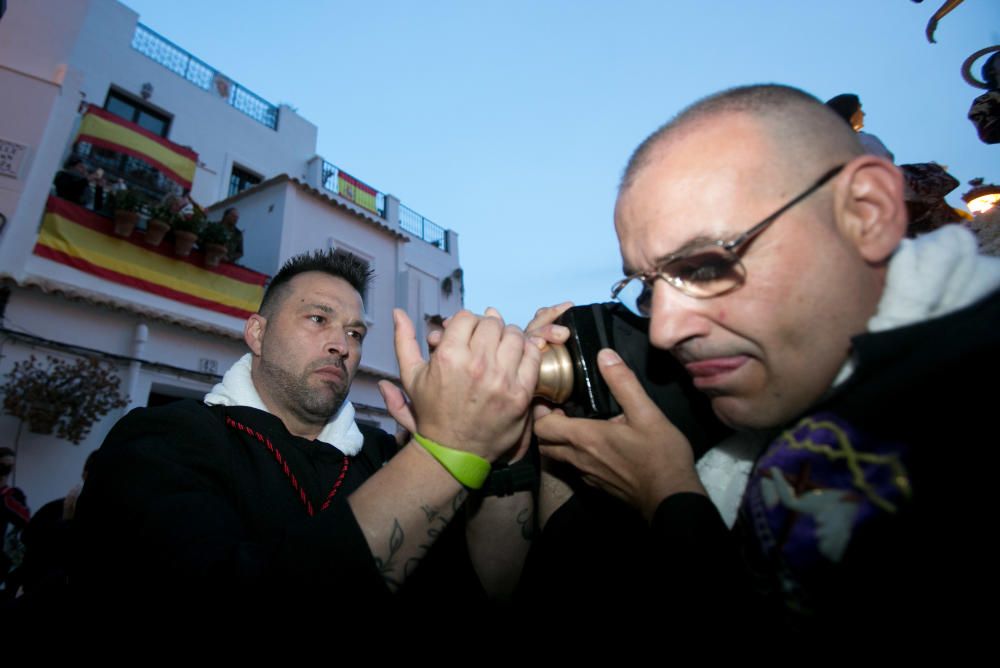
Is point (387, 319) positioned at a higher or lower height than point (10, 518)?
higher

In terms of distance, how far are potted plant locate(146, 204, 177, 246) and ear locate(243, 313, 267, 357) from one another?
7480 mm

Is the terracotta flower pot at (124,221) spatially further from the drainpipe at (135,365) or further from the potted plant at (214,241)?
the drainpipe at (135,365)

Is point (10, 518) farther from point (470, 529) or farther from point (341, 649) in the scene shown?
point (341, 649)

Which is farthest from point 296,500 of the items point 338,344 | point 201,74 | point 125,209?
point 201,74

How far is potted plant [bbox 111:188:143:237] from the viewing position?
28.0 ft

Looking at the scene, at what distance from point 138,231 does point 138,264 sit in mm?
664

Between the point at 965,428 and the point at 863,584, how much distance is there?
298 millimetres

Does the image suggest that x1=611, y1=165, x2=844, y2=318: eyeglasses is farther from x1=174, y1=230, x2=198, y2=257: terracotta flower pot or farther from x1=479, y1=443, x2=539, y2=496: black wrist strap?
x1=174, y1=230, x2=198, y2=257: terracotta flower pot

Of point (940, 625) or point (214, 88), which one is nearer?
point (940, 625)

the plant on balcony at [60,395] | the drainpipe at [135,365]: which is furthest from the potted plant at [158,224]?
the plant on balcony at [60,395]

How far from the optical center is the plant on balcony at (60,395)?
267 inches

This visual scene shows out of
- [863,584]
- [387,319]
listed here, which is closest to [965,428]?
[863,584]

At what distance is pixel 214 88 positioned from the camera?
14.1 metres

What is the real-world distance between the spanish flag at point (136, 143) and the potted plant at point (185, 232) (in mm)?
2171
